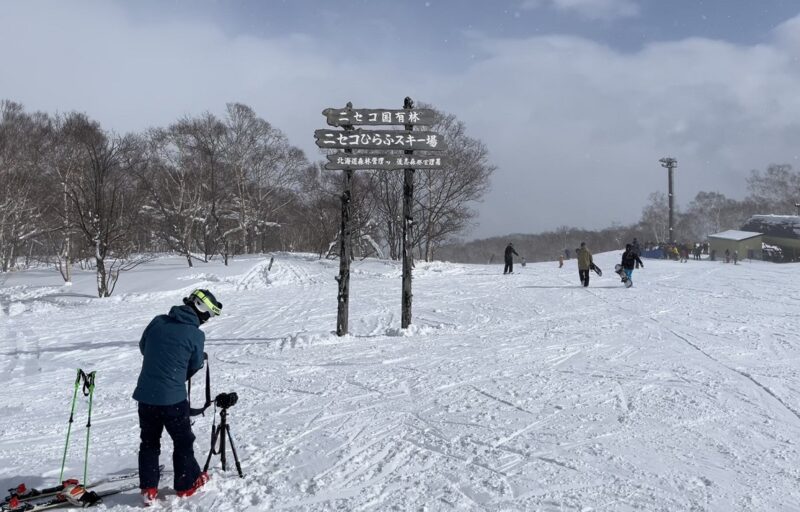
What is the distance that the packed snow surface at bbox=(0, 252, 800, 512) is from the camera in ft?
13.4

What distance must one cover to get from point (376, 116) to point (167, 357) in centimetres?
815

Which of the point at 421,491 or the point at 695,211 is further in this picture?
the point at 695,211

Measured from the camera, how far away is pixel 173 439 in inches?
156

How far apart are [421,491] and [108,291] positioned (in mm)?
21077

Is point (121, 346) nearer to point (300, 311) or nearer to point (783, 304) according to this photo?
point (300, 311)

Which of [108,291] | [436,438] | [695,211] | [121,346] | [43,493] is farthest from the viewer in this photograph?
[695,211]

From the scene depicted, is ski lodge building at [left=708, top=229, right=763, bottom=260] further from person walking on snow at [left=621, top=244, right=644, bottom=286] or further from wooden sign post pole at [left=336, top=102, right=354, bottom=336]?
wooden sign post pole at [left=336, top=102, right=354, bottom=336]

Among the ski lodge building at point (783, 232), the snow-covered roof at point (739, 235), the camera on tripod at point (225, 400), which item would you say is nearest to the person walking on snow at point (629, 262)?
the camera on tripod at point (225, 400)

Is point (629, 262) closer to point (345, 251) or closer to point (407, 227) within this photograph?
point (407, 227)

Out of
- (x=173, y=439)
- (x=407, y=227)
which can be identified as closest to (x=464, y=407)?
(x=173, y=439)

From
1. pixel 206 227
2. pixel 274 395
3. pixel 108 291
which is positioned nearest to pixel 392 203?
pixel 206 227

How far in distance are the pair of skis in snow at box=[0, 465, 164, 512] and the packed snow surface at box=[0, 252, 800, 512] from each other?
15 centimetres

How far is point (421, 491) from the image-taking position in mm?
4051

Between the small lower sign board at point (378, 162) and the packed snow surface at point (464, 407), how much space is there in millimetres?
3766
